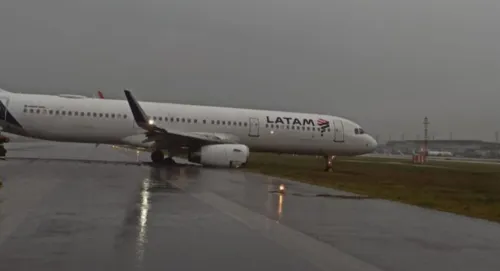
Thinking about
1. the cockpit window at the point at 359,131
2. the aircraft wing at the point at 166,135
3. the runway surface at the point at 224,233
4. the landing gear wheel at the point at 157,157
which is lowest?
the runway surface at the point at 224,233

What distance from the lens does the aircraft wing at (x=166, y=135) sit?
29562 mm

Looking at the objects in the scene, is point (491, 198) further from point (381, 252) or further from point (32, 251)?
point (32, 251)

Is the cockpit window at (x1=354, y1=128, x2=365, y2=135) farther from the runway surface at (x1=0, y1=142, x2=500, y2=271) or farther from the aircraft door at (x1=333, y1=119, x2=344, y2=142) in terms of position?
the runway surface at (x1=0, y1=142, x2=500, y2=271)

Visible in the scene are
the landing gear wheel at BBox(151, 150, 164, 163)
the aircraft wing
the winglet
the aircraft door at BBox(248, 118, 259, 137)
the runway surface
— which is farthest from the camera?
the aircraft door at BBox(248, 118, 259, 137)

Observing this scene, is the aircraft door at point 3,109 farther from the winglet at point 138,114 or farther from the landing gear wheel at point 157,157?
the landing gear wheel at point 157,157

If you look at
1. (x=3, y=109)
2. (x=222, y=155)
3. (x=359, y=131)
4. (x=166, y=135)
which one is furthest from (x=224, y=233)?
(x=359, y=131)

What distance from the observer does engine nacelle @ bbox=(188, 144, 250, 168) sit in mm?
30734

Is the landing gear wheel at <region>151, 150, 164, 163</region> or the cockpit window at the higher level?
the cockpit window

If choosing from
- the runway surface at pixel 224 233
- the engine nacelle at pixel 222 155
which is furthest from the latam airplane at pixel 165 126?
the runway surface at pixel 224 233

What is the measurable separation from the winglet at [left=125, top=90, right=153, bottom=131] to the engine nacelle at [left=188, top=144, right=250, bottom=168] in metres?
3.39

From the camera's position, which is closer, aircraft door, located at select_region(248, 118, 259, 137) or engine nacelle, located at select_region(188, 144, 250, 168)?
engine nacelle, located at select_region(188, 144, 250, 168)

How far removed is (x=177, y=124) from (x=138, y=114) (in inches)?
155

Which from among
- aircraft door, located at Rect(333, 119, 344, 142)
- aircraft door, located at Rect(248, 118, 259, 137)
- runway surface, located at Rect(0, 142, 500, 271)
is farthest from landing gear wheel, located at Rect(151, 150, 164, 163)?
runway surface, located at Rect(0, 142, 500, 271)

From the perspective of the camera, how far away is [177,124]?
109 ft
